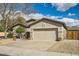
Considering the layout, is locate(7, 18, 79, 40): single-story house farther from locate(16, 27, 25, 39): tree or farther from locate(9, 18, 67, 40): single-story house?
locate(16, 27, 25, 39): tree

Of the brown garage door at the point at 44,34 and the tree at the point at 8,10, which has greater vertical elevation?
the tree at the point at 8,10

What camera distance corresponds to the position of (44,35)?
29.1ft

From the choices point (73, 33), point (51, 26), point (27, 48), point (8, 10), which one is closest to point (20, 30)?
point (27, 48)

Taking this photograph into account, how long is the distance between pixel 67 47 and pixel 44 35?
0.99 meters

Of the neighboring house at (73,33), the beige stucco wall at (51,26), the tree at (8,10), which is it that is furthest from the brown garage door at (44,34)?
the tree at (8,10)

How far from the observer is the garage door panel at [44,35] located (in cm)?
877

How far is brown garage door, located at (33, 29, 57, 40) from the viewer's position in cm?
877

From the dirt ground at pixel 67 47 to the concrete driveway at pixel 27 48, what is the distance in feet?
0.55

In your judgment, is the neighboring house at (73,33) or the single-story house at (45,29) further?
the single-story house at (45,29)

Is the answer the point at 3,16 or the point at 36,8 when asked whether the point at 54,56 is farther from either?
the point at 3,16

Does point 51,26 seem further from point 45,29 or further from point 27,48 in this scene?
point 27,48

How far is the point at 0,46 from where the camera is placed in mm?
8578

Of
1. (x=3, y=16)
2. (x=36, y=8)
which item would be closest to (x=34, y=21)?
(x=36, y=8)

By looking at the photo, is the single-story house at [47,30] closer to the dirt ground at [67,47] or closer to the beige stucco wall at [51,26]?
the beige stucco wall at [51,26]
